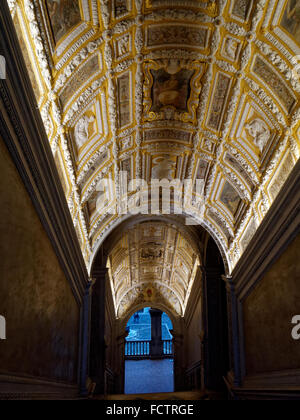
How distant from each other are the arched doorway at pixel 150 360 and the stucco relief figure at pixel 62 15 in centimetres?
2545

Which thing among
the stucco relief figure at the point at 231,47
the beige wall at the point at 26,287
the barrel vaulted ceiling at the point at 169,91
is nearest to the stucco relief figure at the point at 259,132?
the barrel vaulted ceiling at the point at 169,91

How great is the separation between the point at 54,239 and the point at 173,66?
15.4ft

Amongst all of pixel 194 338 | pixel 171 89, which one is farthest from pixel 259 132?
pixel 194 338

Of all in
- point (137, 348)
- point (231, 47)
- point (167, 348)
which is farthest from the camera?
point (167, 348)

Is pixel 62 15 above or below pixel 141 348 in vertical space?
below

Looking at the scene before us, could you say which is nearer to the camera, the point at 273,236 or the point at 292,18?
the point at 292,18

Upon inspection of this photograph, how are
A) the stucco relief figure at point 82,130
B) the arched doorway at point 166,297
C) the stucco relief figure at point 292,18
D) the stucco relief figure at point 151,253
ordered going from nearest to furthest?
the stucco relief figure at point 292,18 → the stucco relief figure at point 82,130 → the arched doorway at point 166,297 → the stucco relief figure at point 151,253

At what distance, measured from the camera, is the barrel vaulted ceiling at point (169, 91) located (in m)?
7.57

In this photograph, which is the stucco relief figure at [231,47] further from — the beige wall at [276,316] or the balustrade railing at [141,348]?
the balustrade railing at [141,348]

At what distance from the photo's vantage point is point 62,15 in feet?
23.2

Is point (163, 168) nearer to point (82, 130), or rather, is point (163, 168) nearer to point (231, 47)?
point (82, 130)

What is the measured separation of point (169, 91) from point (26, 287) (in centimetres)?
628

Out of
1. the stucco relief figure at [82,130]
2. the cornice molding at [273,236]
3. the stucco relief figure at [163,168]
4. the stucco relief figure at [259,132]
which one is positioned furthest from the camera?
the stucco relief figure at [163,168]
